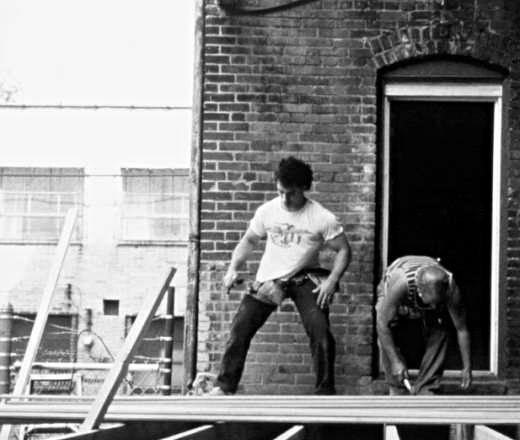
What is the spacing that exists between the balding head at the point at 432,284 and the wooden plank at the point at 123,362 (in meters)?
3.67

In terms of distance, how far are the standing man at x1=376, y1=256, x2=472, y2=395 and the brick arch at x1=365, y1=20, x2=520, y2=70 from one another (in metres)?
2.48

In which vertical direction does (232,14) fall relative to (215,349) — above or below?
above

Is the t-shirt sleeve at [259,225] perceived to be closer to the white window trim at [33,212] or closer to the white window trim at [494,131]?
the white window trim at [494,131]

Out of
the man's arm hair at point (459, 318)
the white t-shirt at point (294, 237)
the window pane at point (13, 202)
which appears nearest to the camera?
the man's arm hair at point (459, 318)

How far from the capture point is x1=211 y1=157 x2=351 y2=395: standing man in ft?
33.4

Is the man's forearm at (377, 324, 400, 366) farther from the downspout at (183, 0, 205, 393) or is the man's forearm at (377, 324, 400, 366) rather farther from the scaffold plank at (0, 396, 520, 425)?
the downspout at (183, 0, 205, 393)

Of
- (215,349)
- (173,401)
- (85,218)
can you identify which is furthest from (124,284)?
(173,401)

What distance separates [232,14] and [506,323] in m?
3.38

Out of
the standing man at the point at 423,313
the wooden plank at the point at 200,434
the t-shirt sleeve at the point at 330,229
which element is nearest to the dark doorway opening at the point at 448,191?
the t-shirt sleeve at the point at 330,229

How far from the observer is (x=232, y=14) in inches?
477

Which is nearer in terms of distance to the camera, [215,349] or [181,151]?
[215,349]

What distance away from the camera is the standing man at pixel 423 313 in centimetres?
948

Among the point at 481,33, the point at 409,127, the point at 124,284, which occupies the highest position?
the point at 481,33

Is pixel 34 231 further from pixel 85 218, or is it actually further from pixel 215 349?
pixel 215 349
